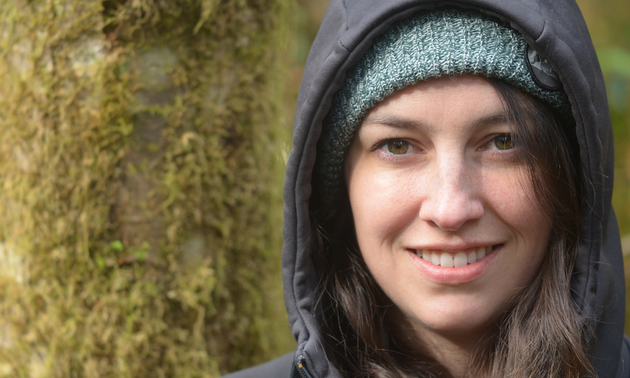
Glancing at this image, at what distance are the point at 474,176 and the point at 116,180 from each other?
1276 millimetres

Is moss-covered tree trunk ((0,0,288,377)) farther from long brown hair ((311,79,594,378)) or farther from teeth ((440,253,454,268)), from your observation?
teeth ((440,253,454,268))

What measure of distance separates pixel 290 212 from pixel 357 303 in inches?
17.2

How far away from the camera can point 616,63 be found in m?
3.46

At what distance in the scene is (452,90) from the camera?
1.39 m

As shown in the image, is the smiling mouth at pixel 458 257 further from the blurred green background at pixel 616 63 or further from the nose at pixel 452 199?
the blurred green background at pixel 616 63

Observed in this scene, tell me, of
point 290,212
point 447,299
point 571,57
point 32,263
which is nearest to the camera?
point 571,57

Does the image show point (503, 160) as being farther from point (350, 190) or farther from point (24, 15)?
point (24, 15)

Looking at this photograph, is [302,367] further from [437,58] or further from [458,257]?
[437,58]

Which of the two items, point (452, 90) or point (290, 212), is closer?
point (452, 90)

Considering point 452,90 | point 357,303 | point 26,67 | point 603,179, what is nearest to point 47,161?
point 26,67

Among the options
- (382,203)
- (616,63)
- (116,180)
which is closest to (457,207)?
(382,203)

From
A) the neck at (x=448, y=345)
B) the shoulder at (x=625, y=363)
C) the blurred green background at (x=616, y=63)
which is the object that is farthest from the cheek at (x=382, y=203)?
the blurred green background at (x=616, y=63)

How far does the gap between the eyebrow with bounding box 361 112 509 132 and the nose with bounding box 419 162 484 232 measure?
0.43ft

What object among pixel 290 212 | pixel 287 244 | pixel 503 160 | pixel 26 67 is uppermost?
pixel 26 67
